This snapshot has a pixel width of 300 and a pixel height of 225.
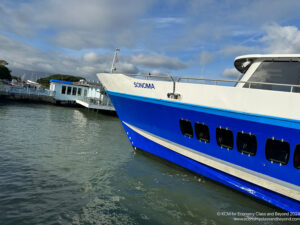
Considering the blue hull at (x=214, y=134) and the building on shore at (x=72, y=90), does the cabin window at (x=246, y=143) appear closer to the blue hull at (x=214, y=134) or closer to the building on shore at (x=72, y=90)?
the blue hull at (x=214, y=134)

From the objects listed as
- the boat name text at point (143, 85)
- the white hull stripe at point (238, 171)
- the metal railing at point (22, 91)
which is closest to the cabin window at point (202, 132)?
the white hull stripe at point (238, 171)

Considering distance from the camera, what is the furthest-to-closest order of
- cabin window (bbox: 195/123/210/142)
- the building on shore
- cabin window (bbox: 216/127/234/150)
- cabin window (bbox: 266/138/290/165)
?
the building on shore < cabin window (bbox: 195/123/210/142) < cabin window (bbox: 216/127/234/150) < cabin window (bbox: 266/138/290/165)

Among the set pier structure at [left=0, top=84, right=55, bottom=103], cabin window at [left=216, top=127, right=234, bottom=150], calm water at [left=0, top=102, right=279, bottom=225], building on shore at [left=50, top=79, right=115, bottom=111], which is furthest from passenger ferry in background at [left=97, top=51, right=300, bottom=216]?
pier structure at [left=0, top=84, right=55, bottom=103]

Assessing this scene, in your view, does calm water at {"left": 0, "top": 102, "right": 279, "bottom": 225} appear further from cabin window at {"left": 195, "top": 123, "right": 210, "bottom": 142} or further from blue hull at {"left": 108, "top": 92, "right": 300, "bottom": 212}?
cabin window at {"left": 195, "top": 123, "right": 210, "bottom": 142}

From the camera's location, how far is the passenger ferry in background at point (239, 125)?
18.6ft

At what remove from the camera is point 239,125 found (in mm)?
6219

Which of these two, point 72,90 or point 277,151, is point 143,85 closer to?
point 277,151

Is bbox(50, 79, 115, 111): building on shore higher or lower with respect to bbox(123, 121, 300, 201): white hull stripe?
higher

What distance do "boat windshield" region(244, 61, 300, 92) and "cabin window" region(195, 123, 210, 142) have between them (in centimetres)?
193

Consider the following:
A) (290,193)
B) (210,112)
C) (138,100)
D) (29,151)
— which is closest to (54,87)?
(29,151)

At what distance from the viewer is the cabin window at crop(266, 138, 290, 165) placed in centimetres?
567

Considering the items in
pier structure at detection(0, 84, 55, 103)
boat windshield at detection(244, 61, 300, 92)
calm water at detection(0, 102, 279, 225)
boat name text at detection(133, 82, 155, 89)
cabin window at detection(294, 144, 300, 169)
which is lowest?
calm water at detection(0, 102, 279, 225)

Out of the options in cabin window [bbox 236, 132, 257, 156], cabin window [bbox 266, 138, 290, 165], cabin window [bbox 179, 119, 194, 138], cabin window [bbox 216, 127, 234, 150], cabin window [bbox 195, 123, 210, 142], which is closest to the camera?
cabin window [bbox 266, 138, 290, 165]

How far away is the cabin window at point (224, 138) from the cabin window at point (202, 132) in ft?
1.25
